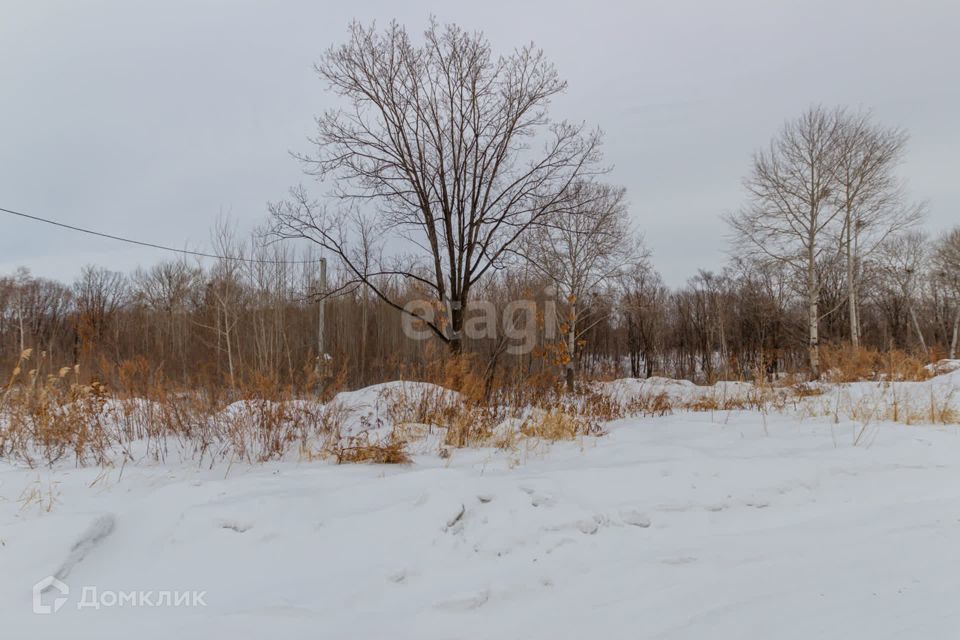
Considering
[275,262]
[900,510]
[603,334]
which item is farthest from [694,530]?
[603,334]

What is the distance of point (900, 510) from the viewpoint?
3078mm

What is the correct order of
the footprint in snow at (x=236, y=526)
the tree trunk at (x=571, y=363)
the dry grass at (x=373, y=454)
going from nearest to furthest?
the footprint in snow at (x=236, y=526) < the dry grass at (x=373, y=454) < the tree trunk at (x=571, y=363)

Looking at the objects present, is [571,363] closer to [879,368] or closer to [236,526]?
[879,368]

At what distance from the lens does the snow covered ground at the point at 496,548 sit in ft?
6.55

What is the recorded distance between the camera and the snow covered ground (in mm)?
1997

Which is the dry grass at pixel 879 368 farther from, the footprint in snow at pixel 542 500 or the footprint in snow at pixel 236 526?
the footprint in snow at pixel 236 526

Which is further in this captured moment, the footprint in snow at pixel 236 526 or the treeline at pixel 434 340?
the treeline at pixel 434 340

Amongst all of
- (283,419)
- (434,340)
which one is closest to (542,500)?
(283,419)

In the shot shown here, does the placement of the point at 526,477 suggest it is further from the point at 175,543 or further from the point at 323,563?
the point at 175,543

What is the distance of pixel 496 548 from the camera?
2.68 meters

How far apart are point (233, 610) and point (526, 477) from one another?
212 cm

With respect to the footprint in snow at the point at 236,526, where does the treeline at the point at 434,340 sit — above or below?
above

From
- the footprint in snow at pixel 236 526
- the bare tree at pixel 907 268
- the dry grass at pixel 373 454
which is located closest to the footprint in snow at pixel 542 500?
the dry grass at pixel 373 454

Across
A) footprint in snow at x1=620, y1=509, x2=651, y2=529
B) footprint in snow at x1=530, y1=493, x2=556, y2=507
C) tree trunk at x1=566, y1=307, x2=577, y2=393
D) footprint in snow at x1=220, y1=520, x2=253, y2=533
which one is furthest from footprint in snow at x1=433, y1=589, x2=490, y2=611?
tree trunk at x1=566, y1=307, x2=577, y2=393
